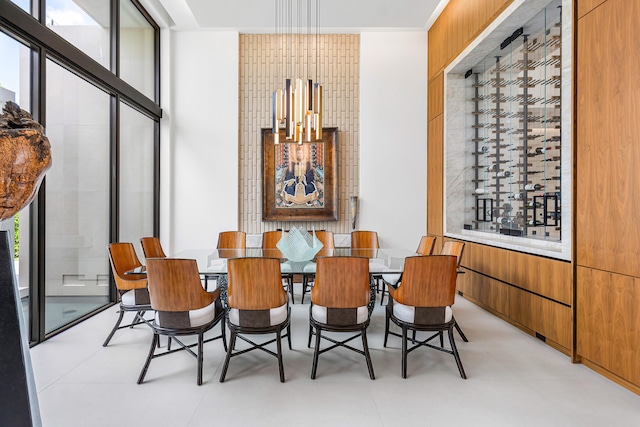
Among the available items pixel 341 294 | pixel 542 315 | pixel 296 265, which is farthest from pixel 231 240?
pixel 542 315

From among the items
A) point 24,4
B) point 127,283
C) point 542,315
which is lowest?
point 542,315

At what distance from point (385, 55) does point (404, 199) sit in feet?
8.75

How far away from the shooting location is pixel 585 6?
2697 millimetres

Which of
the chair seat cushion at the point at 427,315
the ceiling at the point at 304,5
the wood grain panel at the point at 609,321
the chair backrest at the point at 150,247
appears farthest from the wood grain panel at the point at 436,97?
the chair backrest at the point at 150,247

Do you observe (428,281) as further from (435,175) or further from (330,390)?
(435,175)

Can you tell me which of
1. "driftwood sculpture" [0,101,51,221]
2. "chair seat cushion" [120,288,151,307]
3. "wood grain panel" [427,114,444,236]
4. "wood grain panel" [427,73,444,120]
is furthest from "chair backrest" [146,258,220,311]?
"wood grain panel" [427,73,444,120]

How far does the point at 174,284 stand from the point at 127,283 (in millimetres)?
1159

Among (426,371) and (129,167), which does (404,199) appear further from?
(129,167)

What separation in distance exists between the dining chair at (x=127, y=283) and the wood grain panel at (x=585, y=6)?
423 cm

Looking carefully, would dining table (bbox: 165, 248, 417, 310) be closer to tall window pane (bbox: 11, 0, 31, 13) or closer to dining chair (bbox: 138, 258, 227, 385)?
dining chair (bbox: 138, 258, 227, 385)

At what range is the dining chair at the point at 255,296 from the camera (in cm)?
235

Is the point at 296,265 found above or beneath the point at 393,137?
beneath

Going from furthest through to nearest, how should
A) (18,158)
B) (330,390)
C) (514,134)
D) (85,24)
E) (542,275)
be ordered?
1. (514,134)
2. (85,24)
3. (542,275)
4. (330,390)
5. (18,158)

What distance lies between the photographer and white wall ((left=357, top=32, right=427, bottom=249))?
606 centimetres
